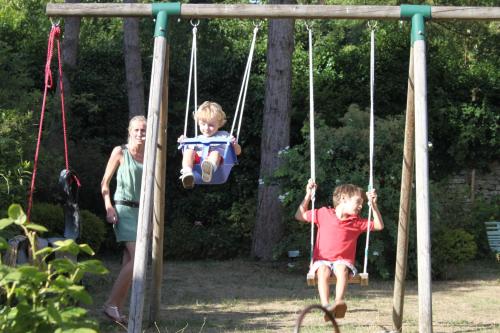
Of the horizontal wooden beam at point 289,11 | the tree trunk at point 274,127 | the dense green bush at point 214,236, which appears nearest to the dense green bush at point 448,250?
the tree trunk at point 274,127

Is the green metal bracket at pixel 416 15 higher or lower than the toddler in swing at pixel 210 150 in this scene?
higher

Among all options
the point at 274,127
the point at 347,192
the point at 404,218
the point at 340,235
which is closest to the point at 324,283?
the point at 340,235

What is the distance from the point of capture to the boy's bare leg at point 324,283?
632 centimetres

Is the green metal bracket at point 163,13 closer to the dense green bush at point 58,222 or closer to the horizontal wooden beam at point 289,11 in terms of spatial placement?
the horizontal wooden beam at point 289,11

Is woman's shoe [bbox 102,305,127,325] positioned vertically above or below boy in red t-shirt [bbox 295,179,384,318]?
below

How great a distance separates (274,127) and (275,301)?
4.38m

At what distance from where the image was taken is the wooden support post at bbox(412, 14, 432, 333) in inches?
224

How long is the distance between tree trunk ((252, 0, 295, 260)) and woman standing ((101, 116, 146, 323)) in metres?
5.81

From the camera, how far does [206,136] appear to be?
705cm

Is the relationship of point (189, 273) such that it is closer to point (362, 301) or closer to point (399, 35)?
point (362, 301)

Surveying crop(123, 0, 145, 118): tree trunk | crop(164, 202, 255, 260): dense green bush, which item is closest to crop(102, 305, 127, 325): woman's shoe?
crop(164, 202, 255, 260): dense green bush

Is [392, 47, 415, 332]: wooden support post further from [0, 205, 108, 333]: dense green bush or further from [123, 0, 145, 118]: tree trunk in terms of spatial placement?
[123, 0, 145, 118]: tree trunk

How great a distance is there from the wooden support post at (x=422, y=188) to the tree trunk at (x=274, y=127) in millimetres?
6512

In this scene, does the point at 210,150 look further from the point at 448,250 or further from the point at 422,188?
the point at 448,250
